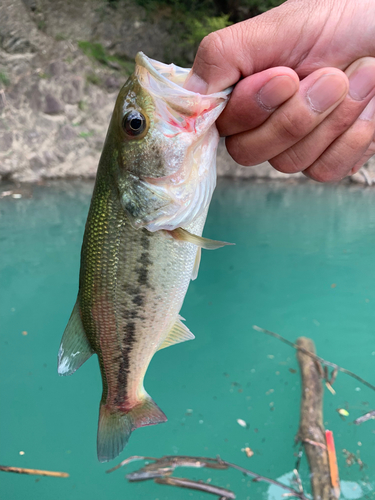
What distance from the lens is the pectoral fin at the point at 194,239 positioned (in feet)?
3.47

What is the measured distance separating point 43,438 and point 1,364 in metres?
0.78

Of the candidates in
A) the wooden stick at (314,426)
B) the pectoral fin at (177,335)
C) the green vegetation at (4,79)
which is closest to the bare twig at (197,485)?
the wooden stick at (314,426)

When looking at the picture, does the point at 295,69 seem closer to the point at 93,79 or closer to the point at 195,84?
the point at 195,84

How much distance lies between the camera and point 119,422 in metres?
1.24

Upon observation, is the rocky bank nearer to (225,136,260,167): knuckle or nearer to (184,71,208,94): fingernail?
(225,136,260,167): knuckle

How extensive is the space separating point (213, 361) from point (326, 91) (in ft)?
8.56

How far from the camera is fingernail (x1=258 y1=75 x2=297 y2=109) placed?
1047 millimetres

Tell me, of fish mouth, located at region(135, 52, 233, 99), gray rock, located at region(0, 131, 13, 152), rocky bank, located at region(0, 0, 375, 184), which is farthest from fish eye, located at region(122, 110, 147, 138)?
gray rock, located at region(0, 131, 13, 152)

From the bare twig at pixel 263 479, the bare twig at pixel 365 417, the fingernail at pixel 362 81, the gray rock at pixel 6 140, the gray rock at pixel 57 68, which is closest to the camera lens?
the fingernail at pixel 362 81

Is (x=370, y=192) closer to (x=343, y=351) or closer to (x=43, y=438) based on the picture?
(x=343, y=351)

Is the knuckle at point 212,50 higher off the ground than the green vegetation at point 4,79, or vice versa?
the green vegetation at point 4,79

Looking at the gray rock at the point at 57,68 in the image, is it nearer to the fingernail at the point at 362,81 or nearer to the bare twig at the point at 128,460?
the bare twig at the point at 128,460

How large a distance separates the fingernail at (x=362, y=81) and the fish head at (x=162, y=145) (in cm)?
39

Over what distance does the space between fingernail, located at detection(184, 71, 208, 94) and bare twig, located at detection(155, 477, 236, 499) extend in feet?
7.69
